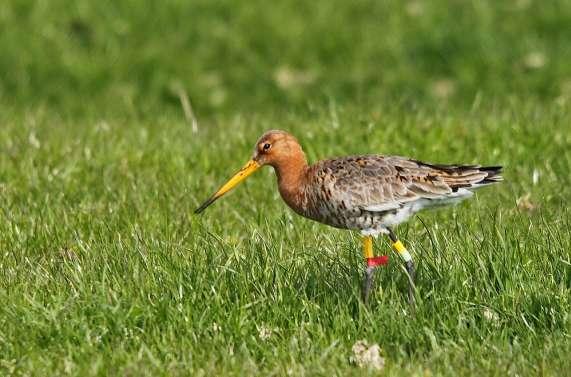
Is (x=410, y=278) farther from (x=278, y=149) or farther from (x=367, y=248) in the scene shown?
(x=278, y=149)

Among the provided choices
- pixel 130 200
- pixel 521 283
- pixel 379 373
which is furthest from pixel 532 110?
pixel 379 373

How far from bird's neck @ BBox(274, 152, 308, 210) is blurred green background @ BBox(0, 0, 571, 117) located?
7.53 m

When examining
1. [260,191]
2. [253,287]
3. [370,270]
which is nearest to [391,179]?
[370,270]

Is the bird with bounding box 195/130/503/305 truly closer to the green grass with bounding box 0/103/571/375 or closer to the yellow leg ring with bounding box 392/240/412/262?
the yellow leg ring with bounding box 392/240/412/262

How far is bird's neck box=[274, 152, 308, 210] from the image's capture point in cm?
628

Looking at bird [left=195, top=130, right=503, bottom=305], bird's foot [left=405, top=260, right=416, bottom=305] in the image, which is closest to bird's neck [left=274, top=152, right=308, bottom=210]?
bird [left=195, top=130, right=503, bottom=305]

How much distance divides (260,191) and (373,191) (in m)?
2.82

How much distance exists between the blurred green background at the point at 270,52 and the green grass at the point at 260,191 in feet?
0.09

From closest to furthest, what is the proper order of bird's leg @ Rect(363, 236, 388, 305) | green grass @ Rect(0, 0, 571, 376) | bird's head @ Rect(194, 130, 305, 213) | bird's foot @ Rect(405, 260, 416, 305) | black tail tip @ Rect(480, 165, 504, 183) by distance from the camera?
1. green grass @ Rect(0, 0, 571, 376)
2. bird's foot @ Rect(405, 260, 416, 305)
3. bird's leg @ Rect(363, 236, 388, 305)
4. black tail tip @ Rect(480, 165, 504, 183)
5. bird's head @ Rect(194, 130, 305, 213)

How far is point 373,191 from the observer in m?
5.97

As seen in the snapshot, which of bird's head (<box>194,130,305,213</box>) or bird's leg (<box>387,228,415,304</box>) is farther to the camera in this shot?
bird's head (<box>194,130,305,213</box>)

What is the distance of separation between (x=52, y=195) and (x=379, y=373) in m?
3.86

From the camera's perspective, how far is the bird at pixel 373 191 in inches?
235

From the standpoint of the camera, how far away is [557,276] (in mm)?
6020
